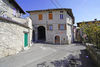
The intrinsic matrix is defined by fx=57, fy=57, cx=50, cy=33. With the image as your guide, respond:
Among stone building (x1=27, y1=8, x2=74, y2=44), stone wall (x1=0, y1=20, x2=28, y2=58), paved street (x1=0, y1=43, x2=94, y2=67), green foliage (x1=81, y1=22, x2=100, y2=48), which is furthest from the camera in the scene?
stone building (x1=27, y1=8, x2=74, y2=44)

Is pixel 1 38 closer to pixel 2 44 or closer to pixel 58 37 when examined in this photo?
pixel 2 44

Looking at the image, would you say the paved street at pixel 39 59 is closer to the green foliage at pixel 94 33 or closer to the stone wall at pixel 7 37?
the stone wall at pixel 7 37

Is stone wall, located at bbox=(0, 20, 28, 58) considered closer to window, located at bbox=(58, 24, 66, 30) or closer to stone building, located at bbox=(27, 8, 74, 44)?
stone building, located at bbox=(27, 8, 74, 44)

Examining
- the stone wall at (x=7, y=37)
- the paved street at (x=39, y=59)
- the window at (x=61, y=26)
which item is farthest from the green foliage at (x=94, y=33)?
the window at (x=61, y=26)

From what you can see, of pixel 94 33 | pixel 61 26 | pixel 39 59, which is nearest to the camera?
pixel 39 59

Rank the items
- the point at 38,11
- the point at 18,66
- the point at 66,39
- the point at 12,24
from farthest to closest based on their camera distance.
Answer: the point at 38,11 → the point at 66,39 → the point at 12,24 → the point at 18,66

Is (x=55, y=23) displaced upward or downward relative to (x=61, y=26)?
upward

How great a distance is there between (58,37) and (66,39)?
1.95 m

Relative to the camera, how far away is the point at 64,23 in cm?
1371

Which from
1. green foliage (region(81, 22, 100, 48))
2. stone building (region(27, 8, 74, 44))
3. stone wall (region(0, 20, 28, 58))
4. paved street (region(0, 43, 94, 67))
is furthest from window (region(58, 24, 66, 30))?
stone wall (region(0, 20, 28, 58))

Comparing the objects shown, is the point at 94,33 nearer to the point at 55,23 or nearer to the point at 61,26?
the point at 61,26

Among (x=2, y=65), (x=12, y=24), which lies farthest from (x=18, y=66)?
(x=12, y=24)

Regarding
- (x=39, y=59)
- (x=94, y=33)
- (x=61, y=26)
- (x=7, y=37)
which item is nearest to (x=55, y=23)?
(x=61, y=26)

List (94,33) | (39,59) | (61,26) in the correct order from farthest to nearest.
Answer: (61,26) < (94,33) < (39,59)
